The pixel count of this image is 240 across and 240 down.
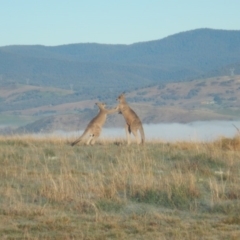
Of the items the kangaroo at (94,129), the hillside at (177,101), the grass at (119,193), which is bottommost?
the hillside at (177,101)

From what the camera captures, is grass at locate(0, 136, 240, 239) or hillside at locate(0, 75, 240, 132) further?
hillside at locate(0, 75, 240, 132)

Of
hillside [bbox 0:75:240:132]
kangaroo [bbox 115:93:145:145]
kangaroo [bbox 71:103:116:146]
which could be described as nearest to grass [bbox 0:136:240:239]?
kangaroo [bbox 71:103:116:146]

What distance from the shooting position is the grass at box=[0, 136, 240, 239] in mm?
8664

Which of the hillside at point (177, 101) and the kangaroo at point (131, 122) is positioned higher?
the kangaroo at point (131, 122)

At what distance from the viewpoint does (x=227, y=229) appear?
8633 millimetres

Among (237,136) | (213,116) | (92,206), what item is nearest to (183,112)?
(213,116)

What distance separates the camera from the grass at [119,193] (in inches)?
341

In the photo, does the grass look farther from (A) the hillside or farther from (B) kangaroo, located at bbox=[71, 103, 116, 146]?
(A) the hillside

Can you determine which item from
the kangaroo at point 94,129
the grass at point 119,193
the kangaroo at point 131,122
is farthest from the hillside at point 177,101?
the grass at point 119,193

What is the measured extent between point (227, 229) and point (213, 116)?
361 feet

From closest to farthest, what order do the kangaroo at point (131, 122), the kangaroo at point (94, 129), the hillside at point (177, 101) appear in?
the kangaroo at point (94, 129), the kangaroo at point (131, 122), the hillside at point (177, 101)

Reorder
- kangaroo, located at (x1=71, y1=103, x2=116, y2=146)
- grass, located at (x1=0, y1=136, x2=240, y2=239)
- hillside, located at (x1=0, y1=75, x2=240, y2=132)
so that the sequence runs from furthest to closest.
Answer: hillside, located at (x1=0, y1=75, x2=240, y2=132) < kangaroo, located at (x1=71, y1=103, x2=116, y2=146) < grass, located at (x1=0, y1=136, x2=240, y2=239)

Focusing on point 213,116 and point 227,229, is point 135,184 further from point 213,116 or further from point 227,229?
point 213,116

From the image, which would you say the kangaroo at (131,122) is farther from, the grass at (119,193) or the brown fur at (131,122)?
the grass at (119,193)
